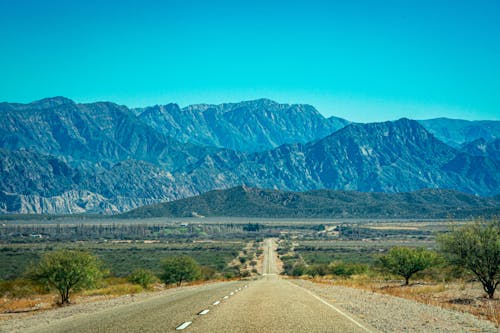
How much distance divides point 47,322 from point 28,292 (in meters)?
24.9

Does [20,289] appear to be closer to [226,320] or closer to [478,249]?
[226,320]

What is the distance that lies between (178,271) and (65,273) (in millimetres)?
33753

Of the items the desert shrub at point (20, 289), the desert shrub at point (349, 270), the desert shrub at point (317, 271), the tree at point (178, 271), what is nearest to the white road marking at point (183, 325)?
the desert shrub at point (20, 289)

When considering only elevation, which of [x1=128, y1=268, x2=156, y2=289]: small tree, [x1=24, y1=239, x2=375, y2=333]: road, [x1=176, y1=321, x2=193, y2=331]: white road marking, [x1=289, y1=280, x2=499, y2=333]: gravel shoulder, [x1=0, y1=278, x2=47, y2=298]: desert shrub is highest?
[x1=176, y1=321, x2=193, y2=331]: white road marking

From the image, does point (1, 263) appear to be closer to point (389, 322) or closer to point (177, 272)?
point (177, 272)

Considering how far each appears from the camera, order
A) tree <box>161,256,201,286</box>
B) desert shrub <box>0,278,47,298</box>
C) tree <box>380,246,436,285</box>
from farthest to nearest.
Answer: tree <box>161,256,201,286</box>
tree <box>380,246,436,285</box>
desert shrub <box>0,278,47,298</box>

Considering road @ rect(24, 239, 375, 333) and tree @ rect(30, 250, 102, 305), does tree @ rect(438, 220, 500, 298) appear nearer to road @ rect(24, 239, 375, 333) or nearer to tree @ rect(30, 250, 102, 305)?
road @ rect(24, 239, 375, 333)

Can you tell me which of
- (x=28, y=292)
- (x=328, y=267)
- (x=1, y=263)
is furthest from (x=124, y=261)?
(x=28, y=292)

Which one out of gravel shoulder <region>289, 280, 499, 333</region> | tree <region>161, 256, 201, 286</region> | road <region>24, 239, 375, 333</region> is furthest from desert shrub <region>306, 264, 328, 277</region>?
road <region>24, 239, 375, 333</region>

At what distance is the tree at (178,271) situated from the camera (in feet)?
226

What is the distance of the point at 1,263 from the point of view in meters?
107

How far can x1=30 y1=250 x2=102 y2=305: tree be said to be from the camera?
117 ft

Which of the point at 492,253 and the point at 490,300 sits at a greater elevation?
the point at 492,253

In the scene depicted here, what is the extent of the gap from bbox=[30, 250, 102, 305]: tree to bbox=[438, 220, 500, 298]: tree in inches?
881
